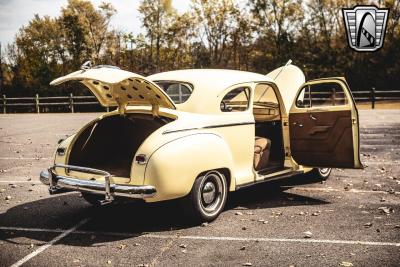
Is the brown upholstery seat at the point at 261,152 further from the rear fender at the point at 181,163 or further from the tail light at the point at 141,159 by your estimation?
the tail light at the point at 141,159

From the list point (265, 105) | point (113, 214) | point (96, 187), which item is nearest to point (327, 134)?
point (265, 105)

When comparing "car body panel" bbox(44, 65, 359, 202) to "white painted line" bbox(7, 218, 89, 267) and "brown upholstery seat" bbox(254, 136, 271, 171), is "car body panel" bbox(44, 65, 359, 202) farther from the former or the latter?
"white painted line" bbox(7, 218, 89, 267)

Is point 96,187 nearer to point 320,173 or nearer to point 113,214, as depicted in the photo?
point 113,214

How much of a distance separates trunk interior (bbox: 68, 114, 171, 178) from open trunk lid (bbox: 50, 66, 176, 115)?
8.9 inches

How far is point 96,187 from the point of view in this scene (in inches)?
209

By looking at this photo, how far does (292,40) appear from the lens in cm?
4103

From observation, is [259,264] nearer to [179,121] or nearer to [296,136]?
[179,121]

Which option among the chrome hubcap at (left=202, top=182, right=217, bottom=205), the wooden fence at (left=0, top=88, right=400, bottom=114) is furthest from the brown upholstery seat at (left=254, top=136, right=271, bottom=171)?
the wooden fence at (left=0, top=88, right=400, bottom=114)

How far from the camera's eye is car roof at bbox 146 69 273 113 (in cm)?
612

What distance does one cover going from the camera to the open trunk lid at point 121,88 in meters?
5.24

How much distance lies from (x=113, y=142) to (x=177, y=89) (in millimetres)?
1647

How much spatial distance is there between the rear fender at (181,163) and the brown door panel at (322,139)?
1836mm

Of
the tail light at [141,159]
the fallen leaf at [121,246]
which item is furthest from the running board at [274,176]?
the fallen leaf at [121,246]

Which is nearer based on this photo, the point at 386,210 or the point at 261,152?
the point at 386,210
